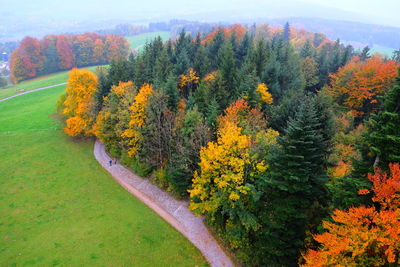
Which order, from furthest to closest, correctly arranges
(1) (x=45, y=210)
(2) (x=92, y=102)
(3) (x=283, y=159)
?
(2) (x=92, y=102) < (1) (x=45, y=210) < (3) (x=283, y=159)

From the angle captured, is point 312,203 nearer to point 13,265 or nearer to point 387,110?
point 387,110

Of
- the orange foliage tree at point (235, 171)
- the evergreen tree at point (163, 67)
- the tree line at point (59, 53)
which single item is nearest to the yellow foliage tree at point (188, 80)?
the evergreen tree at point (163, 67)

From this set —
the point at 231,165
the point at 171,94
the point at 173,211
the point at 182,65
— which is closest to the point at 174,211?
the point at 173,211

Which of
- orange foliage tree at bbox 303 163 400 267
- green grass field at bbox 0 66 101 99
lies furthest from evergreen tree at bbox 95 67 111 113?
green grass field at bbox 0 66 101 99

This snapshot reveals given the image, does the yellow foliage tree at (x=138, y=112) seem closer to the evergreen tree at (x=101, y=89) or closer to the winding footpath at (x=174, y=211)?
the winding footpath at (x=174, y=211)

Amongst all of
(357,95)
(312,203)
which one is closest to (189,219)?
(312,203)

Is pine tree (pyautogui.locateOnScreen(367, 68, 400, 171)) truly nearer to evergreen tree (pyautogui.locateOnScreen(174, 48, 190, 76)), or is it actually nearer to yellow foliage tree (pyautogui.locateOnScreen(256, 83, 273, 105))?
yellow foliage tree (pyautogui.locateOnScreen(256, 83, 273, 105))
